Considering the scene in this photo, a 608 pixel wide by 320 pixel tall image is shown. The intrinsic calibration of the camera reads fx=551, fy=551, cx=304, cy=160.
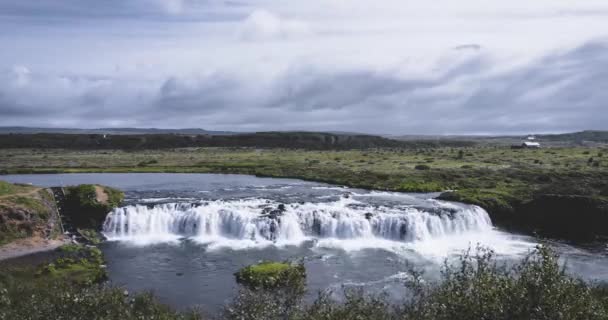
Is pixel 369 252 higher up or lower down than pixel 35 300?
lower down

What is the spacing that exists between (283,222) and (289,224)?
64 cm

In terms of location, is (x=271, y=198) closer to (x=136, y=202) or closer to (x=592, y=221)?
(x=136, y=202)

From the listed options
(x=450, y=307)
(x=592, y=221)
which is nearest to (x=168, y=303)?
(x=450, y=307)

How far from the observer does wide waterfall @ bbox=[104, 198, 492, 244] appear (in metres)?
50.3

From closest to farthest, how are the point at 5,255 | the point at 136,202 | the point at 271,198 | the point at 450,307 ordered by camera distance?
the point at 450,307 < the point at 5,255 < the point at 136,202 < the point at 271,198

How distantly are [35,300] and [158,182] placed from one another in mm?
62655

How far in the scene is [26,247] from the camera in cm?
4316

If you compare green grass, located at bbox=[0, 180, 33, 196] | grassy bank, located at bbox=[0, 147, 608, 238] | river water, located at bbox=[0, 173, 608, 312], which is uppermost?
green grass, located at bbox=[0, 180, 33, 196]

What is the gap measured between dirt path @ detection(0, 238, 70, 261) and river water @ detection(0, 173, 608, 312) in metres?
4.00

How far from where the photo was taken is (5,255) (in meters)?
41.4

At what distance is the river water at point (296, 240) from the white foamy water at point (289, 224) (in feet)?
0.31

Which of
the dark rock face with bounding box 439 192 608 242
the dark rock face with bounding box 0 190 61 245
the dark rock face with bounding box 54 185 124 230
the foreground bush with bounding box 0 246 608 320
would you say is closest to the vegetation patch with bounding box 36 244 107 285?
the dark rock face with bounding box 0 190 61 245

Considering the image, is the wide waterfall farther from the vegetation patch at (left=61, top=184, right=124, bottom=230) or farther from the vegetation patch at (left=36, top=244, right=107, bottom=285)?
the vegetation patch at (left=36, top=244, right=107, bottom=285)

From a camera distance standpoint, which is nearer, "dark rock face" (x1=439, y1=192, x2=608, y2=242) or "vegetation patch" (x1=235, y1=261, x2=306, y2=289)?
"vegetation patch" (x1=235, y1=261, x2=306, y2=289)
